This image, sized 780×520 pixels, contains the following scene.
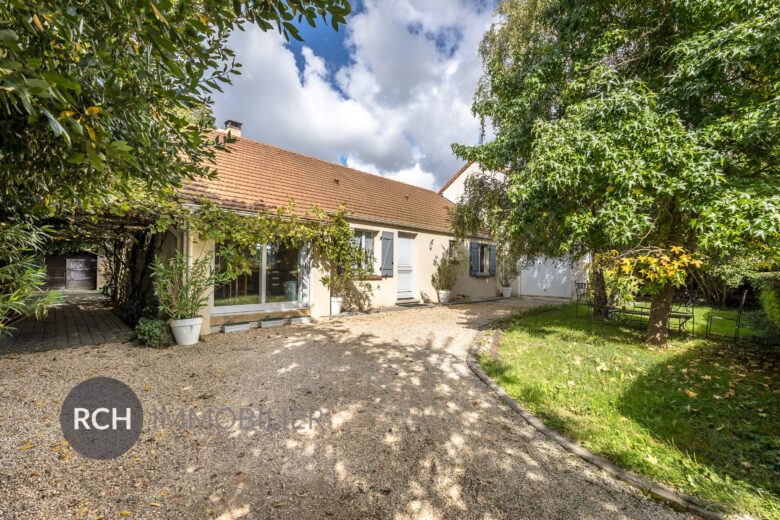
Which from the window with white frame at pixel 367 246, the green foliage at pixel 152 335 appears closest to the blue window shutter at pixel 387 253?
the window with white frame at pixel 367 246

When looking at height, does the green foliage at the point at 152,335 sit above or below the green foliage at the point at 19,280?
below

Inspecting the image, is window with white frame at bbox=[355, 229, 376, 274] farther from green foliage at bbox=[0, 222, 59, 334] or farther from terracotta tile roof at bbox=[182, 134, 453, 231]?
green foliage at bbox=[0, 222, 59, 334]

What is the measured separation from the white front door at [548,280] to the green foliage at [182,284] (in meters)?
14.2

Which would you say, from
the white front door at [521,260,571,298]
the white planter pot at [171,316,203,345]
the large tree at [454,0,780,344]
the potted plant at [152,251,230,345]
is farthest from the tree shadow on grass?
the white front door at [521,260,571,298]

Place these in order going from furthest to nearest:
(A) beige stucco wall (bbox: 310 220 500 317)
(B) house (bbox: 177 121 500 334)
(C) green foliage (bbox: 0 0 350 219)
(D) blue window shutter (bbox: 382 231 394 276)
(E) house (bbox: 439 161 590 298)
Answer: (E) house (bbox: 439 161 590 298) → (D) blue window shutter (bbox: 382 231 394 276) → (A) beige stucco wall (bbox: 310 220 500 317) → (B) house (bbox: 177 121 500 334) → (C) green foliage (bbox: 0 0 350 219)

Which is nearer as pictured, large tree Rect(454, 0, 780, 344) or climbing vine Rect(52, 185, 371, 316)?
large tree Rect(454, 0, 780, 344)

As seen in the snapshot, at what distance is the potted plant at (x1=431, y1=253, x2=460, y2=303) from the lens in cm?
1317

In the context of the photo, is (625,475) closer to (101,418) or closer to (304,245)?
(101,418)

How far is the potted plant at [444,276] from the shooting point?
13.2 metres

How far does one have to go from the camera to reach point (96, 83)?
1.92 metres

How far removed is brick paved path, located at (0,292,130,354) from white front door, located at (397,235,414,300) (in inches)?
323

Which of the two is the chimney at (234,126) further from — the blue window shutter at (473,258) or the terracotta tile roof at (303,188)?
the blue window shutter at (473,258)

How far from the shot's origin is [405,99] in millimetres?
17406

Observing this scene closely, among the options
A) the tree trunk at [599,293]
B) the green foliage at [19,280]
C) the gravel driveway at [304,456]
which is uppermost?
the green foliage at [19,280]
